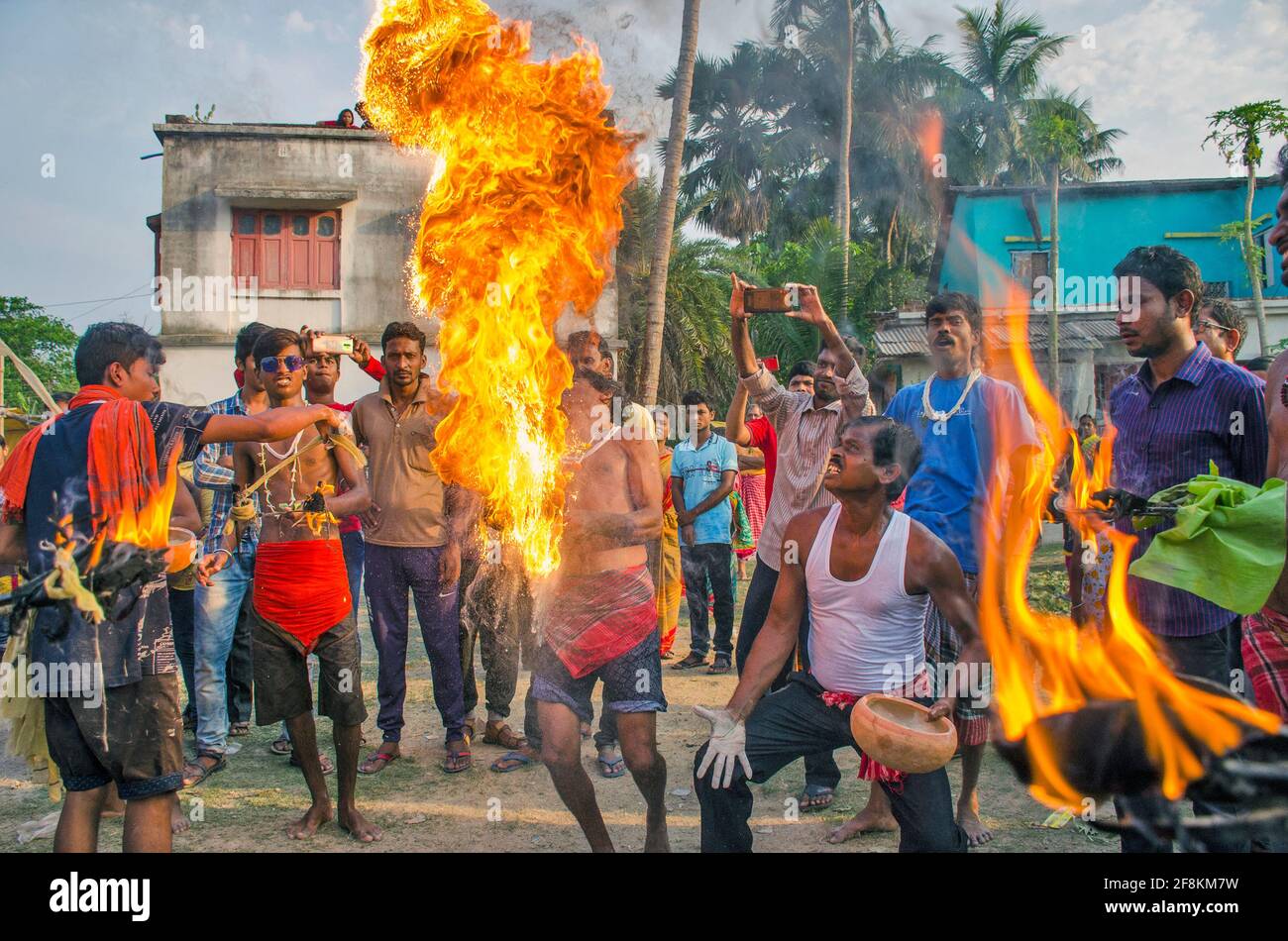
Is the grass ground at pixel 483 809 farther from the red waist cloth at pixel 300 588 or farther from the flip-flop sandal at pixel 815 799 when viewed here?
the red waist cloth at pixel 300 588

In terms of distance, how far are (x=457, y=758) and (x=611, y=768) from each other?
0.89m

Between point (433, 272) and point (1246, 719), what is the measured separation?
13.0ft

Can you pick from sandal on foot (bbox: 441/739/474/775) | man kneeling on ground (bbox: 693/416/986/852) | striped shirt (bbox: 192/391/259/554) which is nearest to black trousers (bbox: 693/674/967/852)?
man kneeling on ground (bbox: 693/416/986/852)

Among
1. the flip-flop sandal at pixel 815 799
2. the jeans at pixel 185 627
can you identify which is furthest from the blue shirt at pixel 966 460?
the jeans at pixel 185 627

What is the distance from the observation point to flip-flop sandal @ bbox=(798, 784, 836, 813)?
473 centimetres

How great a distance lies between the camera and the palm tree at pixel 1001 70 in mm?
31344

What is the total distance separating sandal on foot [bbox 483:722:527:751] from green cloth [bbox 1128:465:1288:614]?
12.7 ft

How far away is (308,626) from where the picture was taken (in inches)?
175

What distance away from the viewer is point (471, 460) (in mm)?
4957

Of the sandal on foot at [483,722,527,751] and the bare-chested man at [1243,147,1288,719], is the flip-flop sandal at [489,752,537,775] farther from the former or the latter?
the bare-chested man at [1243,147,1288,719]

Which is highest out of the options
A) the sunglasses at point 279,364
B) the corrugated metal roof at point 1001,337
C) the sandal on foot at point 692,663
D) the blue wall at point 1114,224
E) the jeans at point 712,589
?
the blue wall at point 1114,224

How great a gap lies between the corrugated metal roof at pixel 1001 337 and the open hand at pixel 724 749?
17.1 meters

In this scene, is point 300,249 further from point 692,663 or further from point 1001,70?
point 1001,70
